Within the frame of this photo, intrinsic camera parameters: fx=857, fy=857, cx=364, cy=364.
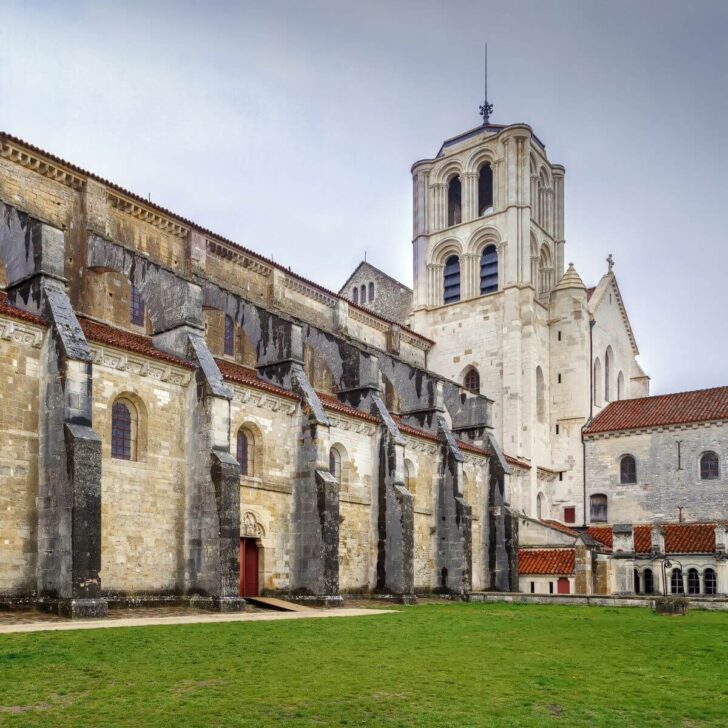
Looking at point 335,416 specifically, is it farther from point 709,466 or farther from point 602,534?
point 709,466

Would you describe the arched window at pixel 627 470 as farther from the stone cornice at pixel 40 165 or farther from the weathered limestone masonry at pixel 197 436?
the stone cornice at pixel 40 165

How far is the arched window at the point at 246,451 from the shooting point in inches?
1125

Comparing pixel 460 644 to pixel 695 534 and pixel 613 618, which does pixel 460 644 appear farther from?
pixel 695 534

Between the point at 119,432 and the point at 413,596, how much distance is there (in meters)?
14.1

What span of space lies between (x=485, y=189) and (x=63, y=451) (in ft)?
125

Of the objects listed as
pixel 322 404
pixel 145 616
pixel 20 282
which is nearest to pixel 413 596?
pixel 322 404

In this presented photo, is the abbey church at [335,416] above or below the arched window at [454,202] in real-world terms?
below

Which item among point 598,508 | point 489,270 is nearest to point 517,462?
point 598,508

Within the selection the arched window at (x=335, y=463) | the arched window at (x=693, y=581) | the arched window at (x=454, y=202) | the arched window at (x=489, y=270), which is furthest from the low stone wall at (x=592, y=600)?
the arched window at (x=454, y=202)

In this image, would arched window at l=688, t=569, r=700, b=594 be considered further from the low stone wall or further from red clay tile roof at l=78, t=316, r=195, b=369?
red clay tile roof at l=78, t=316, r=195, b=369

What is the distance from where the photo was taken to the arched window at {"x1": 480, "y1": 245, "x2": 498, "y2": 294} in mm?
51281

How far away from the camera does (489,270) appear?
2032 inches

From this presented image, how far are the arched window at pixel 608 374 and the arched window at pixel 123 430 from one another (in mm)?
34772

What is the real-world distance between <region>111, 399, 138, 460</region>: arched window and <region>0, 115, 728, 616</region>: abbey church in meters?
0.09
